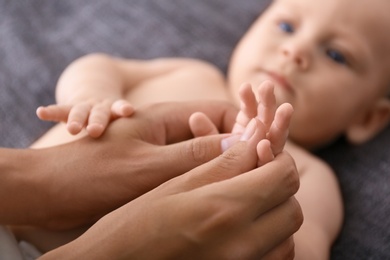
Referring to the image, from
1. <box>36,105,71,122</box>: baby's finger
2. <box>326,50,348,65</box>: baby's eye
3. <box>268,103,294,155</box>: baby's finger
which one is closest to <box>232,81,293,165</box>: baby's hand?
<box>268,103,294,155</box>: baby's finger

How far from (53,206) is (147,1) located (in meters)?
1.00

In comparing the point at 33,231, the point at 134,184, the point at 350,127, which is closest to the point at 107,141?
the point at 134,184

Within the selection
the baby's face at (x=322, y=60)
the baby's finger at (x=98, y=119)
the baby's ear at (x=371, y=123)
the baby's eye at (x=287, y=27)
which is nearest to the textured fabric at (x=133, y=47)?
the baby's ear at (x=371, y=123)

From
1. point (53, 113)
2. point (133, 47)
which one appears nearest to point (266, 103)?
point (53, 113)

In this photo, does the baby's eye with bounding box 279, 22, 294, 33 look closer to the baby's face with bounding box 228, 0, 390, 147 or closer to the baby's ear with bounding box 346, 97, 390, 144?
the baby's face with bounding box 228, 0, 390, 147

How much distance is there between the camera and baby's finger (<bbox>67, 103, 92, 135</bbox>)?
2.94ft

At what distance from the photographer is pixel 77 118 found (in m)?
0.93

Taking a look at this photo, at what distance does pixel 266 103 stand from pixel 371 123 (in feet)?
2.23

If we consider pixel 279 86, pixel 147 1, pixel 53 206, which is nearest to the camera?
pixel 53 206

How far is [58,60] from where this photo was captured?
145 cm

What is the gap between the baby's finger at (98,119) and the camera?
0.89 m

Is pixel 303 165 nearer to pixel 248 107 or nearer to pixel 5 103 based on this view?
pixel 248 107

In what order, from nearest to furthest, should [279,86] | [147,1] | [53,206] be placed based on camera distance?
[53,206], [279,86], [147,1]

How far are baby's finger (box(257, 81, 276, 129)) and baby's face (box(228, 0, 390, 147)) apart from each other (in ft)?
1.25
